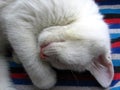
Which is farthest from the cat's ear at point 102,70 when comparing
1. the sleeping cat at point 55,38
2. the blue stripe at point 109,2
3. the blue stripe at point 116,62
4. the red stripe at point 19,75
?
the blue stripe at point 109,2

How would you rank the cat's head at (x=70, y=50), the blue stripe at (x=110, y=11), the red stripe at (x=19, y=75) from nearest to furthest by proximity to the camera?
the cat's head at (x=70, y=50)
the red stripe at (x=19, y=75)
the blue stripe at (x=110, y=11)

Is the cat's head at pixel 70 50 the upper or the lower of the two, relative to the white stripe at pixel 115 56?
upper

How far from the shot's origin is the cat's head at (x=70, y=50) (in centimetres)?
96

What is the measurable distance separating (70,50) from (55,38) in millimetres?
70

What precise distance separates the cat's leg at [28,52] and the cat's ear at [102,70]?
168mm

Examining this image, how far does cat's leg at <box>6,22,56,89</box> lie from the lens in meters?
1.00

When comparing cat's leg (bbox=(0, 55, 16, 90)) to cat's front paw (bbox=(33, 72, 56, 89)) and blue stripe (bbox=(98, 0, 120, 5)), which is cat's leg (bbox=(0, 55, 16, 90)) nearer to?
cat's front paw (bbox=(33, 72, 56, 89))

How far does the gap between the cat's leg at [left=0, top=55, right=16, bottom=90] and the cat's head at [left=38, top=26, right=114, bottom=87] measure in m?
0.17

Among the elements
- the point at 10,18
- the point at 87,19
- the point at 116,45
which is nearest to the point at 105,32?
the point at 87,19

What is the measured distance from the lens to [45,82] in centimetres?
102

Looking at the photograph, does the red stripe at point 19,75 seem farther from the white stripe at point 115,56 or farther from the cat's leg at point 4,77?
the white stripe at point 115,56

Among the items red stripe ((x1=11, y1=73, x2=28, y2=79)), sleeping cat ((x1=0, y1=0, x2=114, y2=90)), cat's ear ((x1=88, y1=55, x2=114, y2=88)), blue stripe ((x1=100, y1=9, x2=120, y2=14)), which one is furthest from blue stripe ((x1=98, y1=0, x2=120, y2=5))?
red stripe ((x1=11, y1=73, x2=28, y2=79))

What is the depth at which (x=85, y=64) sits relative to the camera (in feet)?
3.24

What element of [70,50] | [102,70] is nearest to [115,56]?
[102,70]
